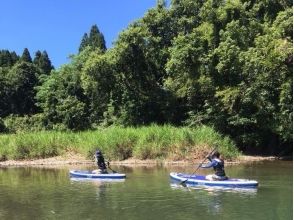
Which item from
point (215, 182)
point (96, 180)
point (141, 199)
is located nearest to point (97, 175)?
point (96, 180)

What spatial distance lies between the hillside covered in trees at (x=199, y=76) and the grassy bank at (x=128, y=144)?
135 inches

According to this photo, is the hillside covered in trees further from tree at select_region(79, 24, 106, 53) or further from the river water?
tree at select_region(79, 24, 106, 53)

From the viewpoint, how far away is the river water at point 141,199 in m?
16.3

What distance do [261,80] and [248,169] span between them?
7.58 m

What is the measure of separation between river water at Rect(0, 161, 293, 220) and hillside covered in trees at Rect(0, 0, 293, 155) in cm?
870

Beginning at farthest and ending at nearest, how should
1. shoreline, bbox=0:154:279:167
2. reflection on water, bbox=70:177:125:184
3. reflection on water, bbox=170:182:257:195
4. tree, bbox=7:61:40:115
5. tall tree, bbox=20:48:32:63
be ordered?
tall tree, bbox=20:48:32:63, tree, bbox=7:61:40:115, shoreline, bbox=0:154:279:167, reflection on water, bbox=70:177:125:184, reflection on water, bbox=170:182:257:195

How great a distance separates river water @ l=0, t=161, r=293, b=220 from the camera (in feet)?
53.4

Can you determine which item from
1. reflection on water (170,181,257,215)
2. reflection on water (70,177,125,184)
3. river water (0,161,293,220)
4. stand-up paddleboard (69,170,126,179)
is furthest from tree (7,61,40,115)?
reflection on water (170,181,257,215)

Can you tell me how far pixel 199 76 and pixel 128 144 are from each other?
772 centimetres

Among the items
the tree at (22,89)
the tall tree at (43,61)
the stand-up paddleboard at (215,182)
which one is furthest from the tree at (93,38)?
the stand-up paddleboard at (215,182)

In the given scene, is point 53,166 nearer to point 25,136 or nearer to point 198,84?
point 25,136

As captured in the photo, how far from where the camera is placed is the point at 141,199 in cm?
1902

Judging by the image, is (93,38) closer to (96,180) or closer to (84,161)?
(84,161)

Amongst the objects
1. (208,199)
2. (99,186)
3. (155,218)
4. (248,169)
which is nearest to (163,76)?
(248,169)
